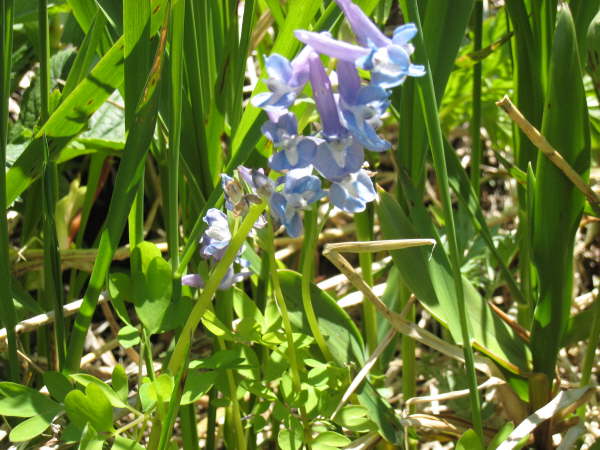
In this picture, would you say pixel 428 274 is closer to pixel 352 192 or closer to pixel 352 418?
pixel 352 418

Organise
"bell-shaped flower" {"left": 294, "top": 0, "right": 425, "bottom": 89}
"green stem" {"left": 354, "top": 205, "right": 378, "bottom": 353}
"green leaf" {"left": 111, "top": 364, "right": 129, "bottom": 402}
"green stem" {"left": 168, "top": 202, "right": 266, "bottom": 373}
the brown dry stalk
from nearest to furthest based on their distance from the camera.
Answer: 1. "bell-shaped flower" {"left": 294, "top": 0, "right": 425, "bottom": 89}
2. "green stem" {"left": 168, "top": 202, "right": 266, "bottom": 373}
3. "green leaf" {"left": 111, "top": 364, "right": 129, "bottom": 402}
4. the brown dry stalk
5. "green stem" {"left": 354, "top": 205, "right": 378, "bottom": 353}

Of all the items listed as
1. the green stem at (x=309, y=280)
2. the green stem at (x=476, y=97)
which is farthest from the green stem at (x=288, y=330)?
the green stem at (x=476, y=97)

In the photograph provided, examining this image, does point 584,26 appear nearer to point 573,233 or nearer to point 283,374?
point 573,233

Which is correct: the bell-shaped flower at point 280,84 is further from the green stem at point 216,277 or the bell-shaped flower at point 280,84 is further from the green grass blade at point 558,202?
the green grass blade at point 558,202

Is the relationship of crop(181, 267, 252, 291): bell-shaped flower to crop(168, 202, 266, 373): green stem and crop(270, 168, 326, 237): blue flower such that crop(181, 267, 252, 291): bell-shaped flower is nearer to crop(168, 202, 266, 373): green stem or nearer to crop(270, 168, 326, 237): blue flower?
crop(168, 202, 266, 373): green stem

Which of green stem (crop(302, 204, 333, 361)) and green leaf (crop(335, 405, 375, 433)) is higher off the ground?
green stem (crop(302, 204, 333, 361))

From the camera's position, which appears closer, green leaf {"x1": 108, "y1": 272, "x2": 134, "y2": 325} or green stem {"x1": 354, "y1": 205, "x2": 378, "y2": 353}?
green leaf {"x1": 108, "y1": 272, "x2": 134, "y2": 325}

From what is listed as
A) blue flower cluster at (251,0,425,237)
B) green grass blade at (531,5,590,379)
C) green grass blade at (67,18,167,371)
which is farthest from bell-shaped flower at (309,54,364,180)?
green grass blade at (531,5,590,379)

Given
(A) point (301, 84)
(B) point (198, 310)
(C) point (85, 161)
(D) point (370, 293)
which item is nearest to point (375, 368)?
(D) point (370, 293)
